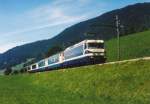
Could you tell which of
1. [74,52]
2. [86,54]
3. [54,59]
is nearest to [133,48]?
[54,59]

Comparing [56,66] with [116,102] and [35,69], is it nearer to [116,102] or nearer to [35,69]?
[35,69]

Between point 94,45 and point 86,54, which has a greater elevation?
point 94,45

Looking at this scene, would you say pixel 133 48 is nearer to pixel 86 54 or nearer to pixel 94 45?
pixel 94 45

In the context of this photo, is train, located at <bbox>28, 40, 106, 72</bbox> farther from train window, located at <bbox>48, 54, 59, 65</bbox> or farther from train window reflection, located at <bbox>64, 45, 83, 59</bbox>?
train window, located at <bbox>48, 54, 59, 65</bbox>

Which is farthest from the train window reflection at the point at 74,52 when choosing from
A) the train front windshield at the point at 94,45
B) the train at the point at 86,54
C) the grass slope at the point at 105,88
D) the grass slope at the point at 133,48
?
the grass slope at the point at 133,48

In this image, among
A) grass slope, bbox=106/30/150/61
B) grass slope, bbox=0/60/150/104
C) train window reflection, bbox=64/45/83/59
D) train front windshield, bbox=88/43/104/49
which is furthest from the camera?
grass slope, bbox=106/30/150/61

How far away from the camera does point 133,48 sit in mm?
81188

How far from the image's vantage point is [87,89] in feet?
126

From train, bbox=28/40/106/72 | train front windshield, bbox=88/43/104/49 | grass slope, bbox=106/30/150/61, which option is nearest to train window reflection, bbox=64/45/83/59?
train, bbox=28/40/106/72

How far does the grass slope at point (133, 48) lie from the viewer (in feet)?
244

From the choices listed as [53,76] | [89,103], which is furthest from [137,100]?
[53,76]

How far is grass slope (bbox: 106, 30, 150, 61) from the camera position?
244 feet

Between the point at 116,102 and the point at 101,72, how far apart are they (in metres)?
13.7

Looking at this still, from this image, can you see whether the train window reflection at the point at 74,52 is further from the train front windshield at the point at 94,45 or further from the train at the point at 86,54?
the train front windshield at the point at 94,45
